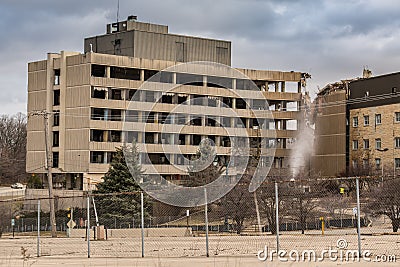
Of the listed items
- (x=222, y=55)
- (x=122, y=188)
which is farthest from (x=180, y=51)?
(x=122, y=188)

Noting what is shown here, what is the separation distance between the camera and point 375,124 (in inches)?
3489

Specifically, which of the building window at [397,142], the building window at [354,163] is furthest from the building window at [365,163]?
the building window at [397,142]

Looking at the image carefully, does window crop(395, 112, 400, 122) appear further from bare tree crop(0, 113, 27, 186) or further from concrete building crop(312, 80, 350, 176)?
bare tree crop(0, 113, 27, 186)

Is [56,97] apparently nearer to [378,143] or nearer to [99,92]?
[99,92]

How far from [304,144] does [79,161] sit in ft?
101

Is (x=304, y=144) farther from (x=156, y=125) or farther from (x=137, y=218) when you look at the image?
(x=137, y=218)

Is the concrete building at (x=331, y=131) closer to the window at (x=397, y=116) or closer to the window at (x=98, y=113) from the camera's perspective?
the window at (x=397, y=116)

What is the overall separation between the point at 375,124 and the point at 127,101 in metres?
28.4

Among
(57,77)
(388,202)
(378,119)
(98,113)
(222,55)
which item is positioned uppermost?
(222,55)

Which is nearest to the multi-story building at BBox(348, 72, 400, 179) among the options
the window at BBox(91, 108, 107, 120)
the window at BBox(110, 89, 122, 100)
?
the window at BBox(110, 89, 122, 100)

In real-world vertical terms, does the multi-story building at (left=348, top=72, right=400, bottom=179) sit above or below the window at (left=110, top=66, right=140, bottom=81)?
below

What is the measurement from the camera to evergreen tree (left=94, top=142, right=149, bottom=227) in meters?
55.8

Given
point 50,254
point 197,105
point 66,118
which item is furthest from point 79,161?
point 50,254

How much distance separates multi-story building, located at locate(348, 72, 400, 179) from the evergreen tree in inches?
1170
